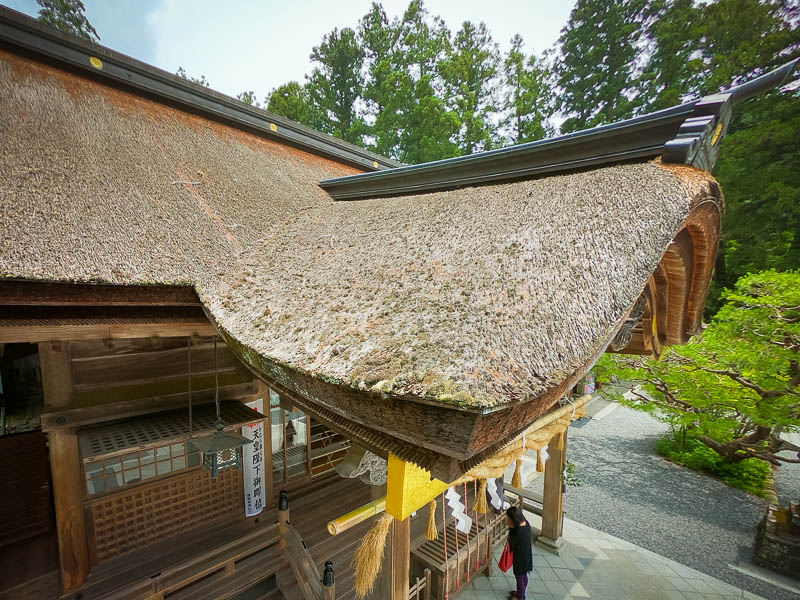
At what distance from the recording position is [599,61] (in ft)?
44.5

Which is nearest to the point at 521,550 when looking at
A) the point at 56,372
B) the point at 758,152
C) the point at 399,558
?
the point at 399,558

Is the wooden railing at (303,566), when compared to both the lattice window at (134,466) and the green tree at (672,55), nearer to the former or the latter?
the lattice window at (134,466)

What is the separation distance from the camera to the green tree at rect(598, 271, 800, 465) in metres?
5.75

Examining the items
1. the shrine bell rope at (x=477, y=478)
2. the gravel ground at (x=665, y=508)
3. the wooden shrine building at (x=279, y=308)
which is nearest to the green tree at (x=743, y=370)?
the gravel ground at (x=665, y=508)

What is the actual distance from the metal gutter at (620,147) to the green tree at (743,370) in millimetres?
5573

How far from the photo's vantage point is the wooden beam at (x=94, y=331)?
207cm

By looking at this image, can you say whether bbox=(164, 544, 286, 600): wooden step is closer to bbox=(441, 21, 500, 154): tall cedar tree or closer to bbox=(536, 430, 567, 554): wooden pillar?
bbox=(536, 430, 567, 554): wooden pillar

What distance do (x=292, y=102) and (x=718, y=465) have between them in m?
18.5

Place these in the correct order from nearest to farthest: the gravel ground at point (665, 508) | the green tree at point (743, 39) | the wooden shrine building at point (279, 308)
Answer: the wooden shrine building at point (279, 308), the gravel ground at point (665, 508), the green tree at point (743, 39)

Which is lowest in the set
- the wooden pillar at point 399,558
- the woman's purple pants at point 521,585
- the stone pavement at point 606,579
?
the stone pavement at point 606,579

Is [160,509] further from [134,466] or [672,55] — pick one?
[672,55]

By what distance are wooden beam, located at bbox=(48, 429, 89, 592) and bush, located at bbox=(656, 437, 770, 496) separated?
1185cm

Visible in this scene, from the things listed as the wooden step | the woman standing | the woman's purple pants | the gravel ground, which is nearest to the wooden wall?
the wooden step

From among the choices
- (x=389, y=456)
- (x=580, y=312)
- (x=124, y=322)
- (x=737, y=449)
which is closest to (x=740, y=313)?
(x=737, y=449)
